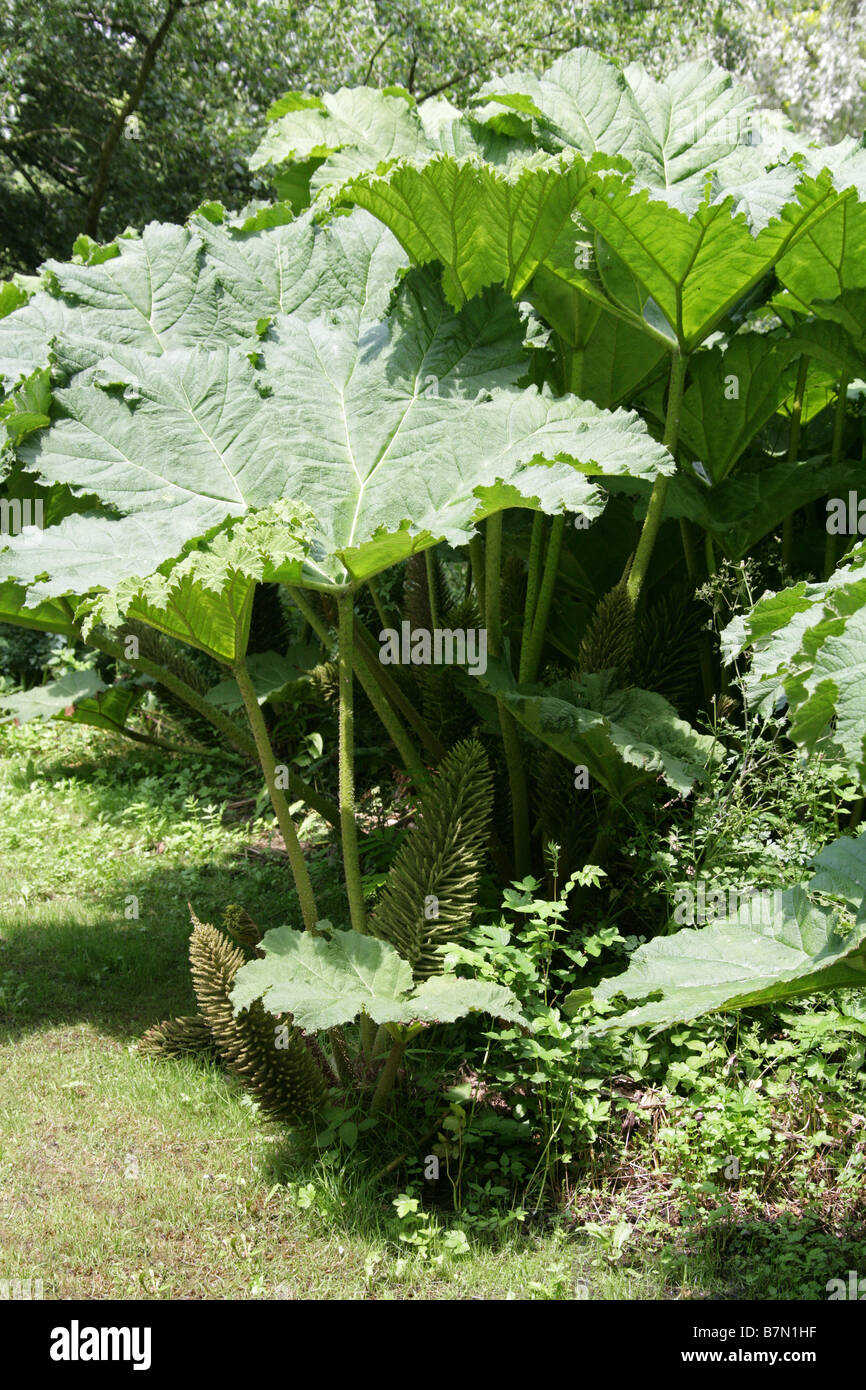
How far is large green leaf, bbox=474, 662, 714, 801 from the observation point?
271 centimetres

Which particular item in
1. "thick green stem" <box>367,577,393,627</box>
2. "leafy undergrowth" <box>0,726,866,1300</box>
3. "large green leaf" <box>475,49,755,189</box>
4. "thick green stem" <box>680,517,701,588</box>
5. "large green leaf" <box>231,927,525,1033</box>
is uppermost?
"large green leaf" <box>475,49,755,189</box>

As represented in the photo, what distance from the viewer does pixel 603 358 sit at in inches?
130

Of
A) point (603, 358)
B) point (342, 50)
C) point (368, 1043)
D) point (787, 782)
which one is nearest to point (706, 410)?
point (603, 358)

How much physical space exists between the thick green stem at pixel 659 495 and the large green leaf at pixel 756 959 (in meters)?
1.25

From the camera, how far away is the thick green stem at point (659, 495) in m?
3.02

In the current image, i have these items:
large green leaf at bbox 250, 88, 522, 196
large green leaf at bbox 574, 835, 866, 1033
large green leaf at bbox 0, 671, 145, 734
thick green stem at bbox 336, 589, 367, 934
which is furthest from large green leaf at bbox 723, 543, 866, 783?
large green leaf at bbox 0, 671, 145, 734

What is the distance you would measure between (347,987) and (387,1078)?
47 cm

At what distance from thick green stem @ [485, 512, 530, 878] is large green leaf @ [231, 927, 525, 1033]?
0.83 m

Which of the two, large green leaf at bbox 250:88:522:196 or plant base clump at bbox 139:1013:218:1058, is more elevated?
large green leaf at bbox 250:88:522:196

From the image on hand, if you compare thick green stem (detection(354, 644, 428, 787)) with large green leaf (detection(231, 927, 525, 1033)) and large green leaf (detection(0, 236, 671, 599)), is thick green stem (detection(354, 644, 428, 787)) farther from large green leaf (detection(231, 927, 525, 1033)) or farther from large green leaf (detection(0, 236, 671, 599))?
large green leaf (detection(231, 927, 525, 1033))

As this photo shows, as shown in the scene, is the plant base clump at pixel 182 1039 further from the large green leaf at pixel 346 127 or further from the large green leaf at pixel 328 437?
the large green leaf at pixel 346 127

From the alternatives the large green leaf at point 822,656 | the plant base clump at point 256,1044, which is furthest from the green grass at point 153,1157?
the large green leaf at point 822,656

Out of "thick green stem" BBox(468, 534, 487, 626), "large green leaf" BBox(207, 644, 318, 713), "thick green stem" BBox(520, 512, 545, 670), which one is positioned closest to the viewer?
"thick green stem" BBox(520, 512, 545, 670)
